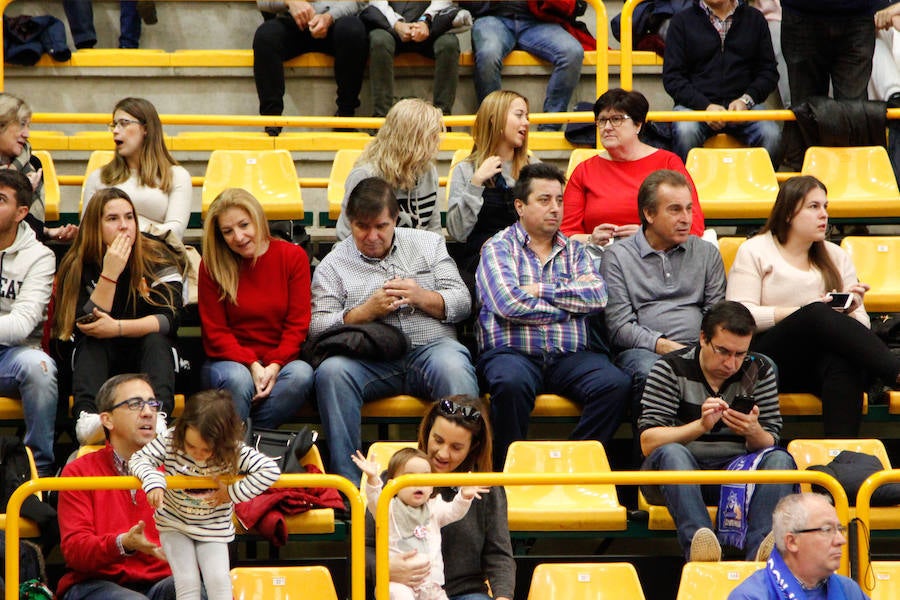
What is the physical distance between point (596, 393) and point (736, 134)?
8.22 feet

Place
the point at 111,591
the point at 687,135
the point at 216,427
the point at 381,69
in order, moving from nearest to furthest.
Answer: the point at 216,427, the point at 111,591, the point at 687,135, the point at 381,69

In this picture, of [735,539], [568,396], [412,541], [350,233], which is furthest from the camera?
[350,233]

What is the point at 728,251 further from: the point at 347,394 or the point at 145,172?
the point at 145,172

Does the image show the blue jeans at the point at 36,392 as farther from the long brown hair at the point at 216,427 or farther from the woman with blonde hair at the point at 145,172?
the long brown hair at the point at 216,427

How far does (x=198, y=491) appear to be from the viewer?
4773 millimetres

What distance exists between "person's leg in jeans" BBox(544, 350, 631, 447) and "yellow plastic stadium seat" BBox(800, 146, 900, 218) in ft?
6.14

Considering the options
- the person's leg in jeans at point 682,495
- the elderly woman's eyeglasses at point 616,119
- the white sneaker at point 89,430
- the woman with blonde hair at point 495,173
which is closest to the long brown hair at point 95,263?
the white sneaker at point 89,430

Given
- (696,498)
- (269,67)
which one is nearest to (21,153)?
(269,67)

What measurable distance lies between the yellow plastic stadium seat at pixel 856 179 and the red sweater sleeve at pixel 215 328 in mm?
2905

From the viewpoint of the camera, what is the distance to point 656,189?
6391 mm

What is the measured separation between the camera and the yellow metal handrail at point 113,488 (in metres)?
4.52

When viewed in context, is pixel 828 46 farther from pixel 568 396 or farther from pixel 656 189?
pixel 568 396

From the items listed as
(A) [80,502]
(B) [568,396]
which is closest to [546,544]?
(B) [568,396]

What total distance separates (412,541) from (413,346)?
1.49 metres
